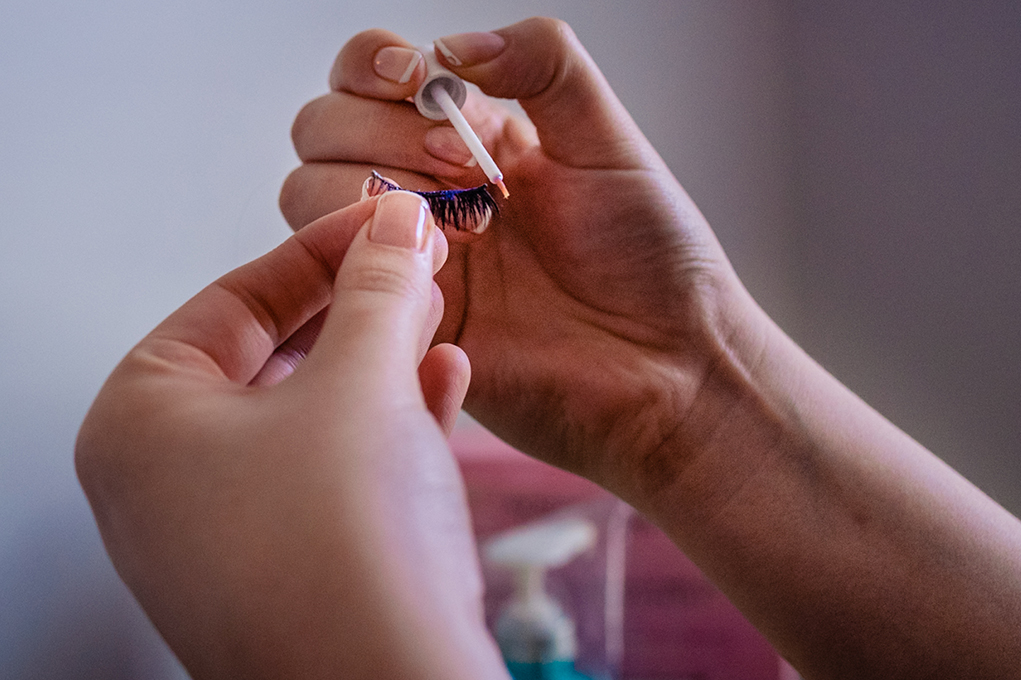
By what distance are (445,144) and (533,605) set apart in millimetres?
435

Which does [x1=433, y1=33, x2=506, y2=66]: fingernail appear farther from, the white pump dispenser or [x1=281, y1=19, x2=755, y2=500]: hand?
the white pump dispenser

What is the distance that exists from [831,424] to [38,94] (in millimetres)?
652

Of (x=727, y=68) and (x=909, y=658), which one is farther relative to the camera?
(x=727, y=68)

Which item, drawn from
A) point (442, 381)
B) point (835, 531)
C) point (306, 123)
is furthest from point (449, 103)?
point (835, 531)

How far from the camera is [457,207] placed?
0.57 meters

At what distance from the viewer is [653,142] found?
91cm

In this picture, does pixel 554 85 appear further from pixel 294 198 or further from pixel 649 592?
pixel 649 592

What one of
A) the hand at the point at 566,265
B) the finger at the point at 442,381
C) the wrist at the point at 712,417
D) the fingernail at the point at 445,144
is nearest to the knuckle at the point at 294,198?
the hand at the point at 566,265

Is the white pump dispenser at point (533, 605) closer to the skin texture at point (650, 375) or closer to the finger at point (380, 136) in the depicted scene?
the skin texture at point (650, 375)

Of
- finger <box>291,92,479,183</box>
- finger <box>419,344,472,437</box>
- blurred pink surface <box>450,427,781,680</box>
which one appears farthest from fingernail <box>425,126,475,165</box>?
blurred pink surface <box>450,427,781,680</box>

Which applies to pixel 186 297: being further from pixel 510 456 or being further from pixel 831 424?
pixel 831 424

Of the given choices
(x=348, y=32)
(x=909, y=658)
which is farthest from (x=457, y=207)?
(x=909, y=658)

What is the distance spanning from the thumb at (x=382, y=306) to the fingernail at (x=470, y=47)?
209 mm

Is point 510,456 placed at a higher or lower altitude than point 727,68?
lower
